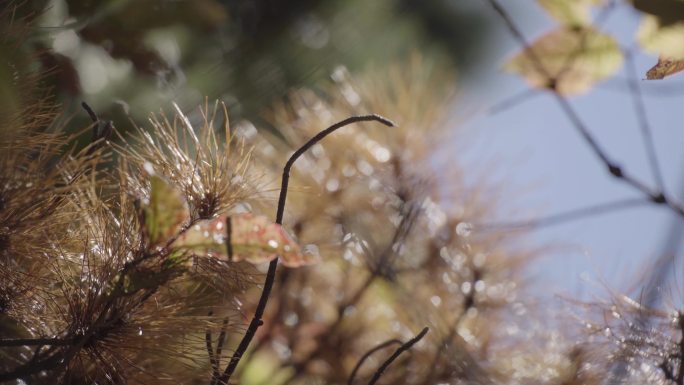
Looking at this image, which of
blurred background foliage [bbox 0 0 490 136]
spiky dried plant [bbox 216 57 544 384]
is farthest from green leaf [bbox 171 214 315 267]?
spiky dried plant [bbox 216 57 544 384]

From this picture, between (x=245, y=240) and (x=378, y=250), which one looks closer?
A: (x=245, y=240)

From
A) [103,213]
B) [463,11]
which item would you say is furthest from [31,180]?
[463,11]

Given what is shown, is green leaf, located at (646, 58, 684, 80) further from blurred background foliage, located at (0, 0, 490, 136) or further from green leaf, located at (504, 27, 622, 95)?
blurred background foliage, located at (0, 0, 490, 136)

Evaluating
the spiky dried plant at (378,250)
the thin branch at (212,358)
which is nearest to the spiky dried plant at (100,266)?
the thin branch at (212,358)

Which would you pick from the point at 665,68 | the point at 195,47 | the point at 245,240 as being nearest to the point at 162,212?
the point at 245,240

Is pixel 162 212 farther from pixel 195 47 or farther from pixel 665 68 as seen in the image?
pixel 195 47

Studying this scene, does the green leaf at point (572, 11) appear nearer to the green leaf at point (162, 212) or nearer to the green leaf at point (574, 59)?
the green leaf at point (574, 59)

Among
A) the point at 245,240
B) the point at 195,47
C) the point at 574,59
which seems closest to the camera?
the point at 245,240
